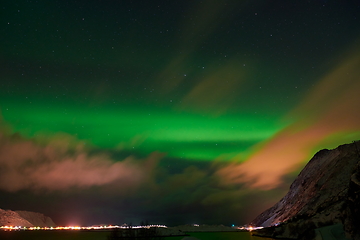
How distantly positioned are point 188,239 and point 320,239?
124ft

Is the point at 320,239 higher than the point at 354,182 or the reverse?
the reverse

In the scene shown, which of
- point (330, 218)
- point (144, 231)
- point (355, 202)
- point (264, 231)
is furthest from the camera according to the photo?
point (144, 231)

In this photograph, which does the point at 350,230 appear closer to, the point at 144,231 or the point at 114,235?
the point at 114,235

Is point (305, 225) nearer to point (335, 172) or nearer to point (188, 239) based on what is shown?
point (188, 239)

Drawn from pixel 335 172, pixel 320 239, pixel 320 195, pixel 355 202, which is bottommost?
pixel 320 239

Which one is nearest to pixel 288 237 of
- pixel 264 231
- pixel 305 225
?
pixel 305 225

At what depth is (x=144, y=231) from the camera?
187125 millimetres

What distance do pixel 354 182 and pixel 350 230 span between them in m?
8.93

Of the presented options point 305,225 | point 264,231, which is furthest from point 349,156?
point 305,225

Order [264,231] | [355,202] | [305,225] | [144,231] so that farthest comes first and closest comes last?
[144,231] < [264,231] < [305,225] < [355,202]

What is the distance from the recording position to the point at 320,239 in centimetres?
6606

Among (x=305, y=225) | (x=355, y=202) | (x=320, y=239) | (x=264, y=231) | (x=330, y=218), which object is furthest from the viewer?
(x=264, y=231)

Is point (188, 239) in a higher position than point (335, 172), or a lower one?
lower

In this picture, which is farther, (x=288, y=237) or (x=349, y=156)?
(x=349, y=156)
